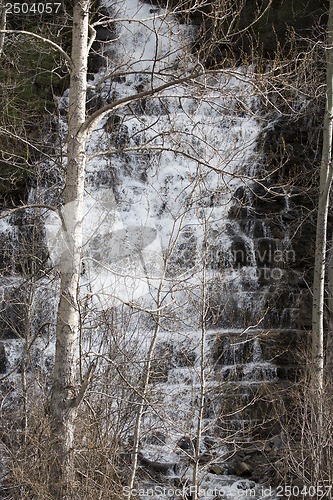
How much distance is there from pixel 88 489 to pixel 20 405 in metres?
4.33

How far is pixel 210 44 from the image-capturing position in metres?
4.95

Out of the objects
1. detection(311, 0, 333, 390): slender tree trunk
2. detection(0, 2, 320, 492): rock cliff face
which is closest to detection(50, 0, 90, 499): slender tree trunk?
detection(0, 2, 320, 492): rock cliff face

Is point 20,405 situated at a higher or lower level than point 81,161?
lower

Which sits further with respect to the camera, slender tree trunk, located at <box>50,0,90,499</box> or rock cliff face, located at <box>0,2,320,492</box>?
rock cliff face, located at <box>0,2,320,492</box>

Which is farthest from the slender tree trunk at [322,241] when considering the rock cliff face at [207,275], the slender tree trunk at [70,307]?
the slender tree trunk at [70,307]

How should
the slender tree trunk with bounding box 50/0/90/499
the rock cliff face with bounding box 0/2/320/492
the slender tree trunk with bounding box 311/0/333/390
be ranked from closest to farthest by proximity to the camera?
the slender tree trunk with bounding box 50/0/90/499
the slender tree trunk with bounding box 311/0/333/390
the rock cliff face with bounding box 0/2/320/492

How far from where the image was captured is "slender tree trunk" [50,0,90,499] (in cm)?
495

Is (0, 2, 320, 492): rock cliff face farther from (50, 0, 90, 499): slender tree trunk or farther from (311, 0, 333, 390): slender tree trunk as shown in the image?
(50, 0, 90, 499): slender tree trunk

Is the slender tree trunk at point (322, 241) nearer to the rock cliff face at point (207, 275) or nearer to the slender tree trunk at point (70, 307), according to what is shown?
the rock cliff face at point (207, 275)

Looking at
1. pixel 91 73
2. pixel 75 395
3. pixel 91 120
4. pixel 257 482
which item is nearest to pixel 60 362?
pixel 75 395

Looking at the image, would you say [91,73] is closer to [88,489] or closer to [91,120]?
[91,120]

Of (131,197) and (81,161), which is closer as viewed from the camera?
(81,161)

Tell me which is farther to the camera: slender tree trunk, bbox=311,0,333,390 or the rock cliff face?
the rock cliff face

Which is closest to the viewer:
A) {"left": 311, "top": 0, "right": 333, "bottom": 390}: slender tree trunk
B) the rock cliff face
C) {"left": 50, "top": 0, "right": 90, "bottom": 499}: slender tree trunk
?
{"left": 50, "top": 0, "right": 90, "bottom": 499}: slender tree trunk
